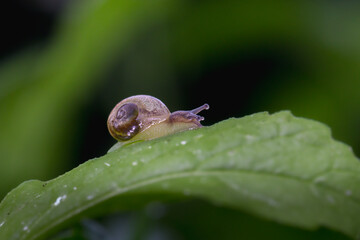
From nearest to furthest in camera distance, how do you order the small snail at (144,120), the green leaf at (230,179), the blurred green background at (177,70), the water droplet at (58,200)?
the green leaf at (230,179), the water droplet at (58,200), the small snail at (144,120), the blurred green background at (177,70)

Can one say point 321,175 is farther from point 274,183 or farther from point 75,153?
point 75,153

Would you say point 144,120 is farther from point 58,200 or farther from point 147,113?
point 58,200

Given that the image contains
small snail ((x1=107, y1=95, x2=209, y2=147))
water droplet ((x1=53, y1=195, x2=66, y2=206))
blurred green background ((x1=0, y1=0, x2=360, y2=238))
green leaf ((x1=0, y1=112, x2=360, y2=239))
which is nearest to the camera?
green leaf ((x1=0, y1=112, x2=360, y2=239))

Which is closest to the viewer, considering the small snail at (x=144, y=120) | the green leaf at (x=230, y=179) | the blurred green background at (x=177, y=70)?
the green leaf at (x=230, y=179)

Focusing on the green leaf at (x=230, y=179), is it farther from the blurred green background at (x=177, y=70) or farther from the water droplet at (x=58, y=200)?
the blurred green background at (x=177, y=70)

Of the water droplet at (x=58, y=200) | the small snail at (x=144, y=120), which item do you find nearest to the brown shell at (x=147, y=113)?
the small snail at (x=144, y=120)

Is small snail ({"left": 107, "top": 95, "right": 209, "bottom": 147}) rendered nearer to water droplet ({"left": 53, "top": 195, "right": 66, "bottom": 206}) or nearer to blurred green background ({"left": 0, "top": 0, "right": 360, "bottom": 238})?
water droplet ({"left": 53, "top": 195, "right": 66, "bottom": 206})

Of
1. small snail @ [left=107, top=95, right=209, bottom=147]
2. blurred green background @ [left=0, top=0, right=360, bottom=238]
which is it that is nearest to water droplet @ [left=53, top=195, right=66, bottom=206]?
small snail @ [left=107, top=95, right=209, bottom=147]
